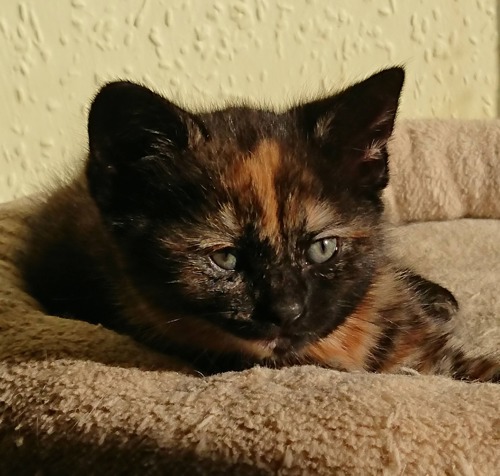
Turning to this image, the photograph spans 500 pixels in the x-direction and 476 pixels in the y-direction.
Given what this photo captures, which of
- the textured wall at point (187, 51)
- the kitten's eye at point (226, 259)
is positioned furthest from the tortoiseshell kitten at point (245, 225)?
the textured wall at point (187, 51)

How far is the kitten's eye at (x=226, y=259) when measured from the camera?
78 cm

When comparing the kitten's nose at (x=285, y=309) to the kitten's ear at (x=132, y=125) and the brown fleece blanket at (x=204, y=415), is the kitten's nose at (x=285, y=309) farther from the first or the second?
the kitten's ear at (x=132, y=125)

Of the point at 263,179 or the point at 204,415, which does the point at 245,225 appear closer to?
the point at 263,179

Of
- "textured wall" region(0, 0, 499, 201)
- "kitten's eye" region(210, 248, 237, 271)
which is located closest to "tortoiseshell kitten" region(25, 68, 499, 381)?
"kitten's eye" region(210, 248, 237, 271)

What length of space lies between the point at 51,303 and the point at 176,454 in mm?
441

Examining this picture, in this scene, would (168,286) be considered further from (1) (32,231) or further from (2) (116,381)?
(1) (32,231)

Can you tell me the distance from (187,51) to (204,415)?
111 centimetres

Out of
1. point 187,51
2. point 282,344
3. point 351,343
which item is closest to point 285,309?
point 282,344

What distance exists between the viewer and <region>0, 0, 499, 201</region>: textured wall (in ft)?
4.91

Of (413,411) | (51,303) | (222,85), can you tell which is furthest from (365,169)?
(222,85)

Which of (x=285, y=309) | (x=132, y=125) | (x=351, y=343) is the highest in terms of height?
(x=132, y=125)

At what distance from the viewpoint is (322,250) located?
2.68ft

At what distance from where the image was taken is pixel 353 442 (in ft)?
2.04

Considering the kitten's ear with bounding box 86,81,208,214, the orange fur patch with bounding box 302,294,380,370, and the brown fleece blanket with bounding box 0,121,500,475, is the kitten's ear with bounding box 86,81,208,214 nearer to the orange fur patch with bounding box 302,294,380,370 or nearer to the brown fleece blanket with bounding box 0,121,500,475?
the brown fleece blanket with bounding box 0,121,500,475
